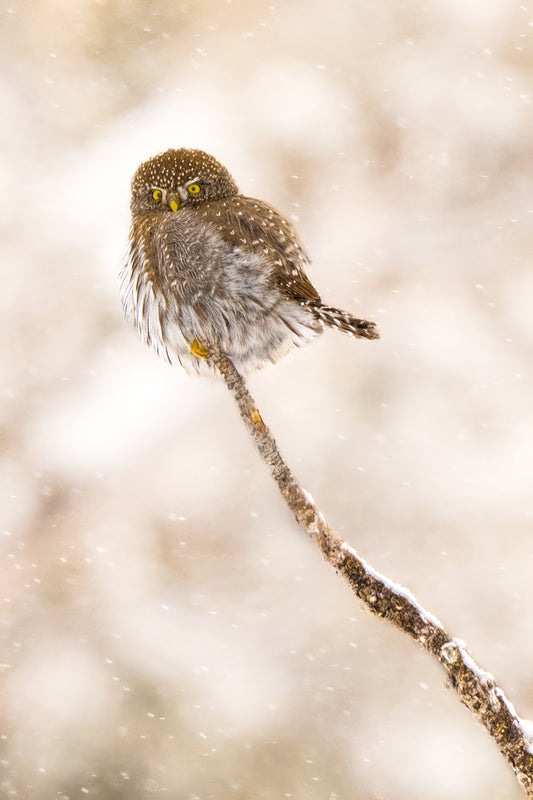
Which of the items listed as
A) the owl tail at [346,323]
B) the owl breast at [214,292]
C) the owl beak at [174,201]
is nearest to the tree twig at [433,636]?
the owl tail at [346,323]

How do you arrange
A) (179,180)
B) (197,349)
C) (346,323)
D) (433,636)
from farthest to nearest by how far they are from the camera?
(179,180) → (197,349) → (346,323) → (433,636)

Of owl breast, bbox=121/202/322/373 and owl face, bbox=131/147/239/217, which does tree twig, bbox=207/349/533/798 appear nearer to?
owl breast, bbox=121/202/322/373

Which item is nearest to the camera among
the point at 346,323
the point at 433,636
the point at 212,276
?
the point at 433,636

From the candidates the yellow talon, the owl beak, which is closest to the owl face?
the owl beak

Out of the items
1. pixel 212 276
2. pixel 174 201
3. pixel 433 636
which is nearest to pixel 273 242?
pixel 212 276

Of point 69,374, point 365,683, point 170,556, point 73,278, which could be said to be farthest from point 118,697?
point 73,278

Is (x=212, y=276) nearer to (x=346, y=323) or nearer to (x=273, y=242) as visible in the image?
(x=273, y=242)

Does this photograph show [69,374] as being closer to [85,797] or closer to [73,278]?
[73,278]

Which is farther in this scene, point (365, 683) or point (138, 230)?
point (365, 683)
